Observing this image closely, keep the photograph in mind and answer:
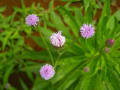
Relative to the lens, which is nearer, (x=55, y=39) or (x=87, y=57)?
(x=55, y=39)

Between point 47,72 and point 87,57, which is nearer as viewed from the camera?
point 47,72

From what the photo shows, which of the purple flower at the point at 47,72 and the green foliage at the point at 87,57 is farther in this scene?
the green foliage at the point at 87,57

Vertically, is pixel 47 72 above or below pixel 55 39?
below

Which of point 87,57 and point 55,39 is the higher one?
point 55,39

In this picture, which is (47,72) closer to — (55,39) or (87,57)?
(55,39)

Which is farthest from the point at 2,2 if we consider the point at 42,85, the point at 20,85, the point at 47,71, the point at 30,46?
the point at 47,71

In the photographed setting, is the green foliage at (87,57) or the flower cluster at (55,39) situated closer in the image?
the flower cluster at (55,39)

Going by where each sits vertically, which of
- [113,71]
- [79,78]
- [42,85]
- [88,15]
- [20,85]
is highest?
[88,15]

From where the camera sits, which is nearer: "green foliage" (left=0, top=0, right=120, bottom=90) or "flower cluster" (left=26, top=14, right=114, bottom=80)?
"flower cluster" (left=26, top=14, right=114, bottom=80)

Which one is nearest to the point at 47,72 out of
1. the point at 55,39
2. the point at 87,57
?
the point at 55,39

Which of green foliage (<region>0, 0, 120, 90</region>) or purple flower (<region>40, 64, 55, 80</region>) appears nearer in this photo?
purple flower (<region>40, 64, 55, 80</region>)

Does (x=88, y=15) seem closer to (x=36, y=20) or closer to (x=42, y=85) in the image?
(x=36, y=20)
